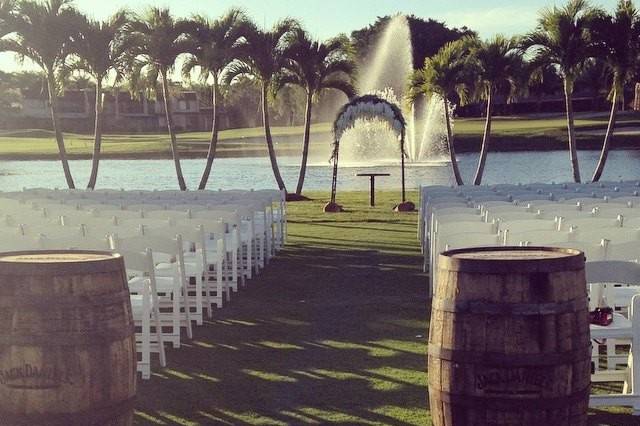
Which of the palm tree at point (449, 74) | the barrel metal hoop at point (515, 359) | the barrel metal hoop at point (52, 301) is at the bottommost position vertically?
the barrel metal hoop at point (515, 359)

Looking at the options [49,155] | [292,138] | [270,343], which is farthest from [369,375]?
[292,138]

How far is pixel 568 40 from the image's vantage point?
2933 centimetres

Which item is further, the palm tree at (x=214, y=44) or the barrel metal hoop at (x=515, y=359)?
the palm tree at (x=214, y=44)

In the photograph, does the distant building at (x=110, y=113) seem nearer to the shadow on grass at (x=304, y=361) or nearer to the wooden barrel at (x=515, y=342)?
the shadow on grass at (x=304, y=361)

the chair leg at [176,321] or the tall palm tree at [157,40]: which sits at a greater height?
the tall palm tree at [157,40]

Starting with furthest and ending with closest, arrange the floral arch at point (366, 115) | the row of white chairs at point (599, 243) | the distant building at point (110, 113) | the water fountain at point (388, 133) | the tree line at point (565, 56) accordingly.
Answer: the distant building at point (110, 113), the water fountain at point (388, 133), the tree line at point (565, 56), the floral arch at point (366, 115), the row of white chairs at point (599, 243)

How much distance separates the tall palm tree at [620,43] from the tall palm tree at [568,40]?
0.35 metres

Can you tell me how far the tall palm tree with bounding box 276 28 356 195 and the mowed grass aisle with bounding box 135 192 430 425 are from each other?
56.2 feet

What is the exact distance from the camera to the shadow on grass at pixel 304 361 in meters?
6.84

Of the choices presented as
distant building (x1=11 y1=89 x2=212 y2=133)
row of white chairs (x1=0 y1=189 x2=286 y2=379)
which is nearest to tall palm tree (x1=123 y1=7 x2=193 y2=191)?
row of white chairs (x1=0 y1=189 x2=286 y2=379)

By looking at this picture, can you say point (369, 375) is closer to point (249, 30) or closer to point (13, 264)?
point (13, 264)

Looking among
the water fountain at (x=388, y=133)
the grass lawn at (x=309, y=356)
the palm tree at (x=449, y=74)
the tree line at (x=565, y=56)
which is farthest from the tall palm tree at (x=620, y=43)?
the water fountain at (x=388, y=133)

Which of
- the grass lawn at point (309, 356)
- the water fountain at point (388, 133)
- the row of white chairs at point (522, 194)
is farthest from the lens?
the water fountain at point (388, 133)

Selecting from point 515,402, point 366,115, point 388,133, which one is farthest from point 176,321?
point 388,133
